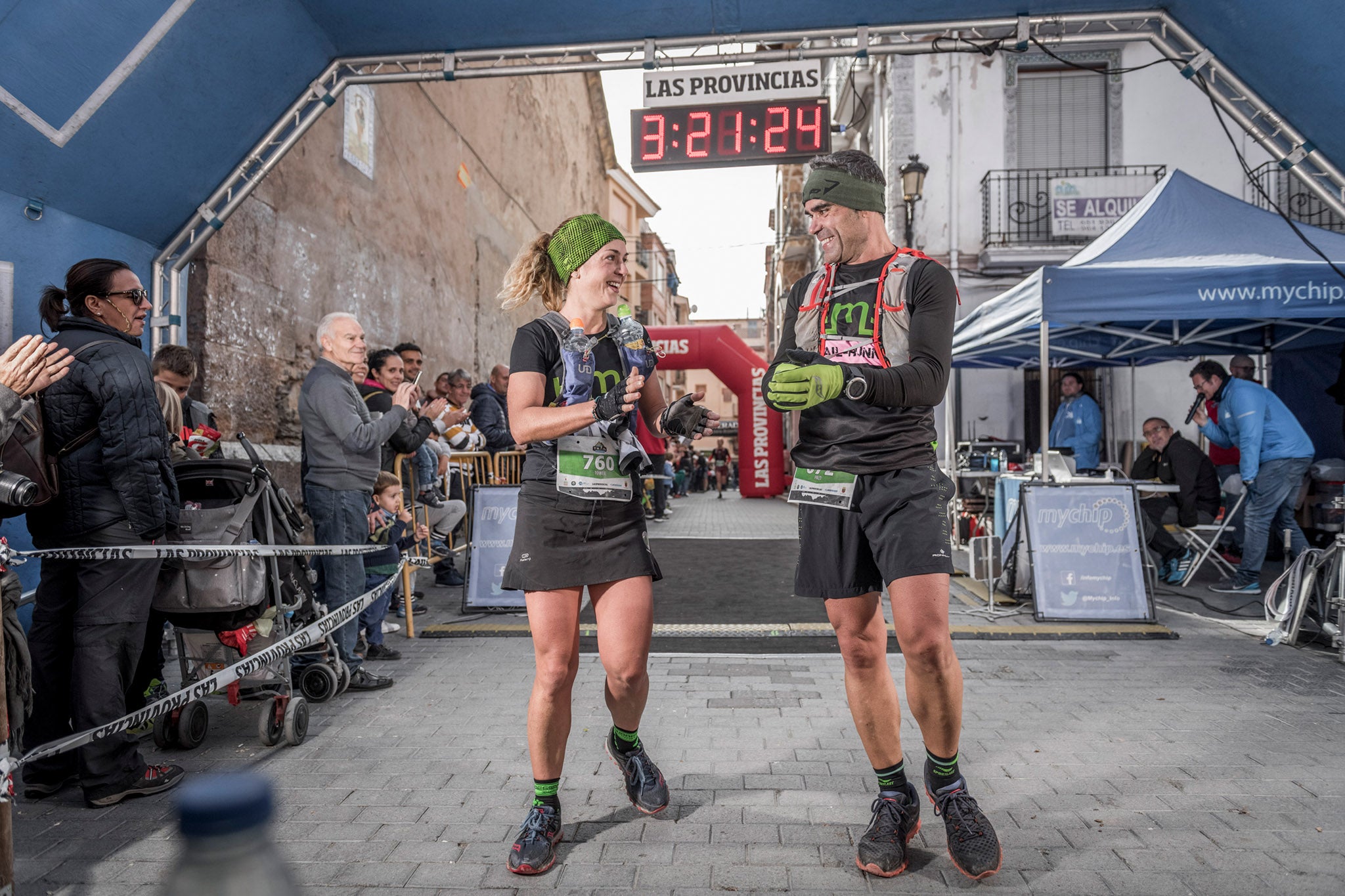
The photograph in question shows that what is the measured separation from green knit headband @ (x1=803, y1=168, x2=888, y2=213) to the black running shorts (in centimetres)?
87

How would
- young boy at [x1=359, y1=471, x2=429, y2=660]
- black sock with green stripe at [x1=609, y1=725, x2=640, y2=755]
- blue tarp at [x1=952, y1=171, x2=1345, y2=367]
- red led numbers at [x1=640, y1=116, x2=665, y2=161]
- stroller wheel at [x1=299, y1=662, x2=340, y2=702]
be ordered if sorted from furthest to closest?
red led numbers at [x1=640, y1=116, x2=665, y2=161] < blue tarp at [x1=952, y1=171, x2=1345, y2=367] < young boy at [x1=359, y1=471, x2=429, y2=660] < stroller wheel at [x1=299, y1=662, x2=340, y2=702] < black sock with green stripe at [x1=609, y1=725, x2=640, y2=755]

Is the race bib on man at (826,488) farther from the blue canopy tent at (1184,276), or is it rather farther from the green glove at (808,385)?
the blue canopy tent at (1184,276)

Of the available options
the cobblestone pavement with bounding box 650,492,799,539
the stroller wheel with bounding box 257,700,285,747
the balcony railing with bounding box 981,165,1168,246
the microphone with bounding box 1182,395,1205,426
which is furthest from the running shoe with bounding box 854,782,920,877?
the balcony railing with bounding box 981,165,1168,246

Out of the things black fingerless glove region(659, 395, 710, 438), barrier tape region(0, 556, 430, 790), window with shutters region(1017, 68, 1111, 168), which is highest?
window with shutters region(1017, 68, 1111, 168)

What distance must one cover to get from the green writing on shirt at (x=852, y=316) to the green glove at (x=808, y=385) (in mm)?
364

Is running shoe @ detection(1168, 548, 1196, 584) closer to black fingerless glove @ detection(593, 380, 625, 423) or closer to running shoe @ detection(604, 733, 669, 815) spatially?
running shoe @ detection(604, 733, 669, 815)

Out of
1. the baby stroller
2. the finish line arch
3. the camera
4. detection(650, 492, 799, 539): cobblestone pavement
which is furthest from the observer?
the finish line arch

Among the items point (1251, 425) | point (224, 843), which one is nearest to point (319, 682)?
point (224, 843)

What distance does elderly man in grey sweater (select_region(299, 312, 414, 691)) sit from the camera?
4.82 m

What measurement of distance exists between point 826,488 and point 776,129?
231 inches

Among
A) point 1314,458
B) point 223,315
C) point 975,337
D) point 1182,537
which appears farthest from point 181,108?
point 1314,458

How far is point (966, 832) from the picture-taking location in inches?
102

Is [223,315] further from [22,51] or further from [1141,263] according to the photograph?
[1141,263]

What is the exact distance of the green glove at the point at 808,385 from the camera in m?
2.46
